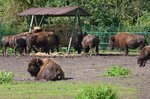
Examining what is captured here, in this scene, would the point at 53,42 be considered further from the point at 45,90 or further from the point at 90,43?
the point at 45,90

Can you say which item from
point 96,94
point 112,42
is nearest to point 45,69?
point 96,94

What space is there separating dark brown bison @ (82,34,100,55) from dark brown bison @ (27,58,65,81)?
859 inches

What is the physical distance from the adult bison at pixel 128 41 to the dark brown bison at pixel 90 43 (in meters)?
2.15

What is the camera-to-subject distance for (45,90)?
17.2 metres

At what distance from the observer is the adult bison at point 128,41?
43.4 m

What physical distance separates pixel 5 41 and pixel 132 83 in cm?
2465

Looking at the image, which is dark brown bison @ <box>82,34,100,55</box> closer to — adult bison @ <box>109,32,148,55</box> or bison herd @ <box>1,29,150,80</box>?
bison herd @ <box>1,29,150,80</box>

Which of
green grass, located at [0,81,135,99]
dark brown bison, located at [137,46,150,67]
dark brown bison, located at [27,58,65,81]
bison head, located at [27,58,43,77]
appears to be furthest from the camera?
dark brown bison, located at [137,46,150,67]

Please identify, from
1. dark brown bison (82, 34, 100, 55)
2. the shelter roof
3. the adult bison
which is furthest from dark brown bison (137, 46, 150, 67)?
the adult bison

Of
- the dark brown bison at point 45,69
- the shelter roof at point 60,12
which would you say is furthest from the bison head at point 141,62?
the shelter roof at point 60,12

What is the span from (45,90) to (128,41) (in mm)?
26945

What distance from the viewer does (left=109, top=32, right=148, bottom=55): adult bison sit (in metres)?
43.4

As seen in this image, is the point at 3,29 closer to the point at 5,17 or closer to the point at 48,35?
the point at 5,17

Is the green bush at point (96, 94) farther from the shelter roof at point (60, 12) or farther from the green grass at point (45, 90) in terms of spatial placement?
the shelter roof at point (60, 12)
